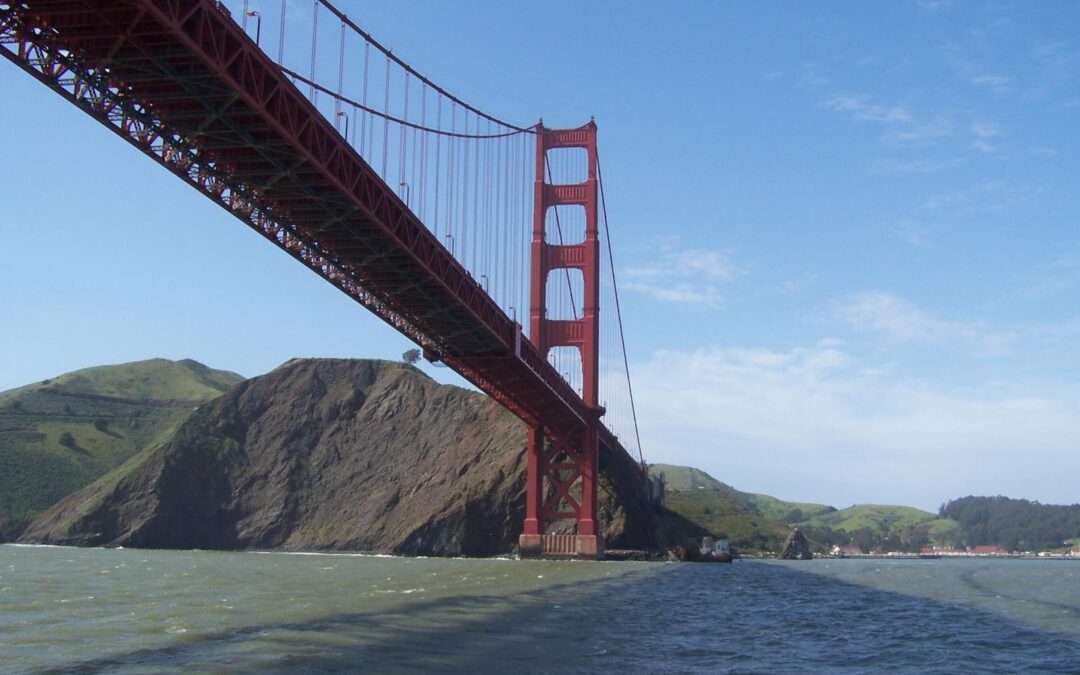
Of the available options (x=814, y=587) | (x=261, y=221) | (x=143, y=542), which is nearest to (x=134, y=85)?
(x=261, y=221)

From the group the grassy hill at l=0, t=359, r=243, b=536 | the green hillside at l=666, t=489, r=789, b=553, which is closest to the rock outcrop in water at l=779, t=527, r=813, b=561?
the green hillside at l=666, t=489, r=789, b=553

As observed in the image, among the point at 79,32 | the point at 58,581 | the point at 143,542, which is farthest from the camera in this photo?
the point at 143,542

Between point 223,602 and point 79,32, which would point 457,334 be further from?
point 79,32

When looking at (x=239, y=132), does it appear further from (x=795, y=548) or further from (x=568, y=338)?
(x=795, y=548)

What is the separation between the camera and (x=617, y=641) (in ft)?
66.2

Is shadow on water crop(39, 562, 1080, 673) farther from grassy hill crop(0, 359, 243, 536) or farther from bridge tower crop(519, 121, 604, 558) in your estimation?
grassy hill crop(0, 359, 243, 536)

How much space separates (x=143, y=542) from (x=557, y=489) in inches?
1513

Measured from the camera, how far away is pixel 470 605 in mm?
26781

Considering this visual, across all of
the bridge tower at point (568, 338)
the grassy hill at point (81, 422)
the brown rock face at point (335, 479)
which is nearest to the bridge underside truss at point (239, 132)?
the bridge tower at point (568, 338)

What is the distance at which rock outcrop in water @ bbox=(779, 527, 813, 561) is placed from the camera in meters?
96.7

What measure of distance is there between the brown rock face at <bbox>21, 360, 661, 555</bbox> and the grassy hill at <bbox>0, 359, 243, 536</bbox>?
9.81m

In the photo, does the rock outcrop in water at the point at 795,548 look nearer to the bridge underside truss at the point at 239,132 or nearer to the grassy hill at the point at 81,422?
the grassy hill at the point at 81,422

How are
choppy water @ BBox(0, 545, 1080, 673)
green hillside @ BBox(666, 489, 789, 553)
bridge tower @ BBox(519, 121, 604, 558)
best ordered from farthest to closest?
green hillside @ BBox(666, 489, 789, 553)
bridge tower @ BBox(519, 121, 604, 558)
choppy water @ BBox(0, 545, 1080, 673)

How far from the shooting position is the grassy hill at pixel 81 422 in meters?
99.3
